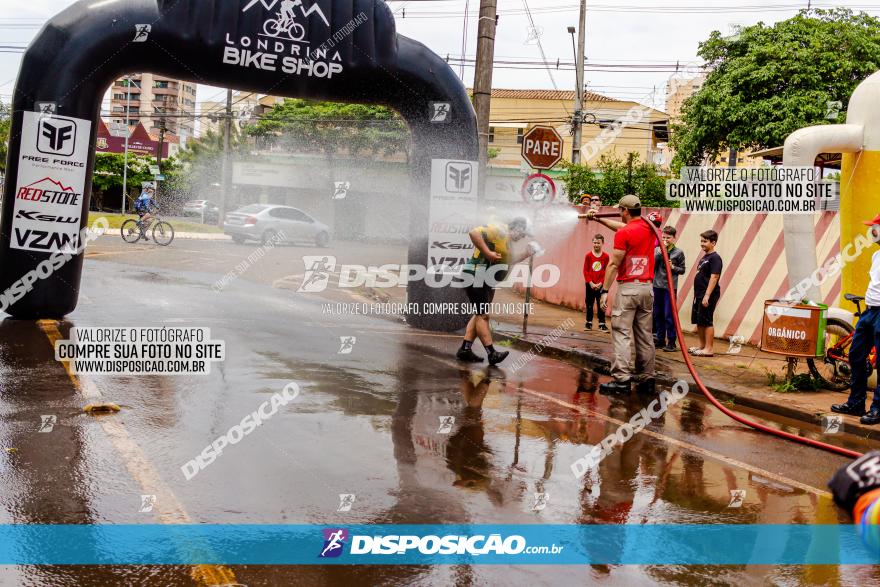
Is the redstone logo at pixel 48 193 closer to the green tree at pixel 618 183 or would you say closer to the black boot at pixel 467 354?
the black boot at pixel 467 354

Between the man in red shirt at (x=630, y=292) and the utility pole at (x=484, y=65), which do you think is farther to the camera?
the utility pole at (x=484, y=65)

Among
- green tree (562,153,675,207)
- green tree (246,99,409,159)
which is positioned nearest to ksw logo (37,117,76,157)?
green tree (562,153,675,207)

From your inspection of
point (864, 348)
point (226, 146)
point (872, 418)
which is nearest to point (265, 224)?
point (226, 146)

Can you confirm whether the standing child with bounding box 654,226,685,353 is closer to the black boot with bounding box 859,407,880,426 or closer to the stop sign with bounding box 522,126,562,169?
the stop sign with bounding box 522,126,562,169

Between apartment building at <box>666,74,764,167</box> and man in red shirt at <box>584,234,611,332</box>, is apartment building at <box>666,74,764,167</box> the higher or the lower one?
the higher one

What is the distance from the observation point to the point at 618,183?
64.3 feet

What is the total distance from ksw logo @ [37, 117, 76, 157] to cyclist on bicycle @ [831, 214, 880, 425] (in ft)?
31.7

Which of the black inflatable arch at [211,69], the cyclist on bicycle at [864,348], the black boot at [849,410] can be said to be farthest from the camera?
the black inflatable arch at [211,69]

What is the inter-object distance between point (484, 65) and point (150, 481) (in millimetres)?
10407

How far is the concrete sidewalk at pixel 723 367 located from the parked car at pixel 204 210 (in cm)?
3551

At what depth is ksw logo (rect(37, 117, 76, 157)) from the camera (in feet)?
34.8

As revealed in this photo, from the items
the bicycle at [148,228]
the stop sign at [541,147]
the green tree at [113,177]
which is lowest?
the bicycle at [148,228]

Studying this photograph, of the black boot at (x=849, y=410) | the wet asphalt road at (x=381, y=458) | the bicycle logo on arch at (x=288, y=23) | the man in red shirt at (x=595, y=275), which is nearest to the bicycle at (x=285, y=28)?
the bicycle logo on arch at (x=288, y=23)

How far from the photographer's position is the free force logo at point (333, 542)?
14.7 feet
